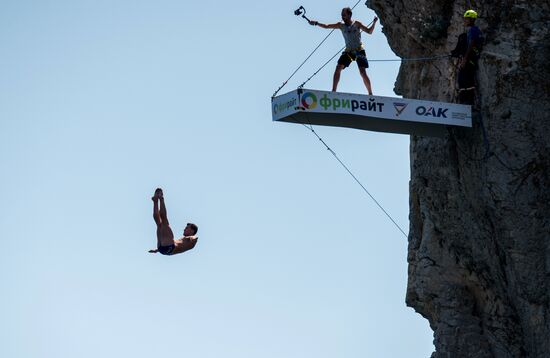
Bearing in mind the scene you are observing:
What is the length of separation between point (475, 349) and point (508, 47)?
589 cm

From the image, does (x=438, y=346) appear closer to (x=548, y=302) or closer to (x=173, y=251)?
(x=548, y=302)

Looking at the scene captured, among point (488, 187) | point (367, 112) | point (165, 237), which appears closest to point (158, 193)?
point (165, 237)

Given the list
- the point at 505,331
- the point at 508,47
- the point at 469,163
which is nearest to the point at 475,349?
the point at 505,331

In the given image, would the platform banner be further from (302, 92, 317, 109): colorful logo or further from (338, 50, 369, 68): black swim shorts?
(338, 50, 369, 68): black swim shorts

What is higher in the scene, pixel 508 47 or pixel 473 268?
pixel 508 47

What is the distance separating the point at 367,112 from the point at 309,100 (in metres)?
1.21

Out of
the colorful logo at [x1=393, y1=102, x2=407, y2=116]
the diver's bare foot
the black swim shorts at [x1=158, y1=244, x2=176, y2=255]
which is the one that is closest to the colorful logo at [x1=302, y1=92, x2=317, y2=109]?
the colorful logo at [x1=393, y1=102, x2=407, y2=116]

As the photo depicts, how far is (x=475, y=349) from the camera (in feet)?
115

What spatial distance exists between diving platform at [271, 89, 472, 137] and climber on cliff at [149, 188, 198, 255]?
2638mm

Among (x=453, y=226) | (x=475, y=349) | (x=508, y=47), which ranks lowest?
(x=475, y=349)

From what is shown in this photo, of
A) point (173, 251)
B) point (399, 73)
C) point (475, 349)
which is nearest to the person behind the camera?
point (173, 251)

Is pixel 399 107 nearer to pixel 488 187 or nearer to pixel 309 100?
pixel 309 100

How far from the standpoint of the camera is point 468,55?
3328cm

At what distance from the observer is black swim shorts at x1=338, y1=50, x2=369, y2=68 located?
34.0 m
